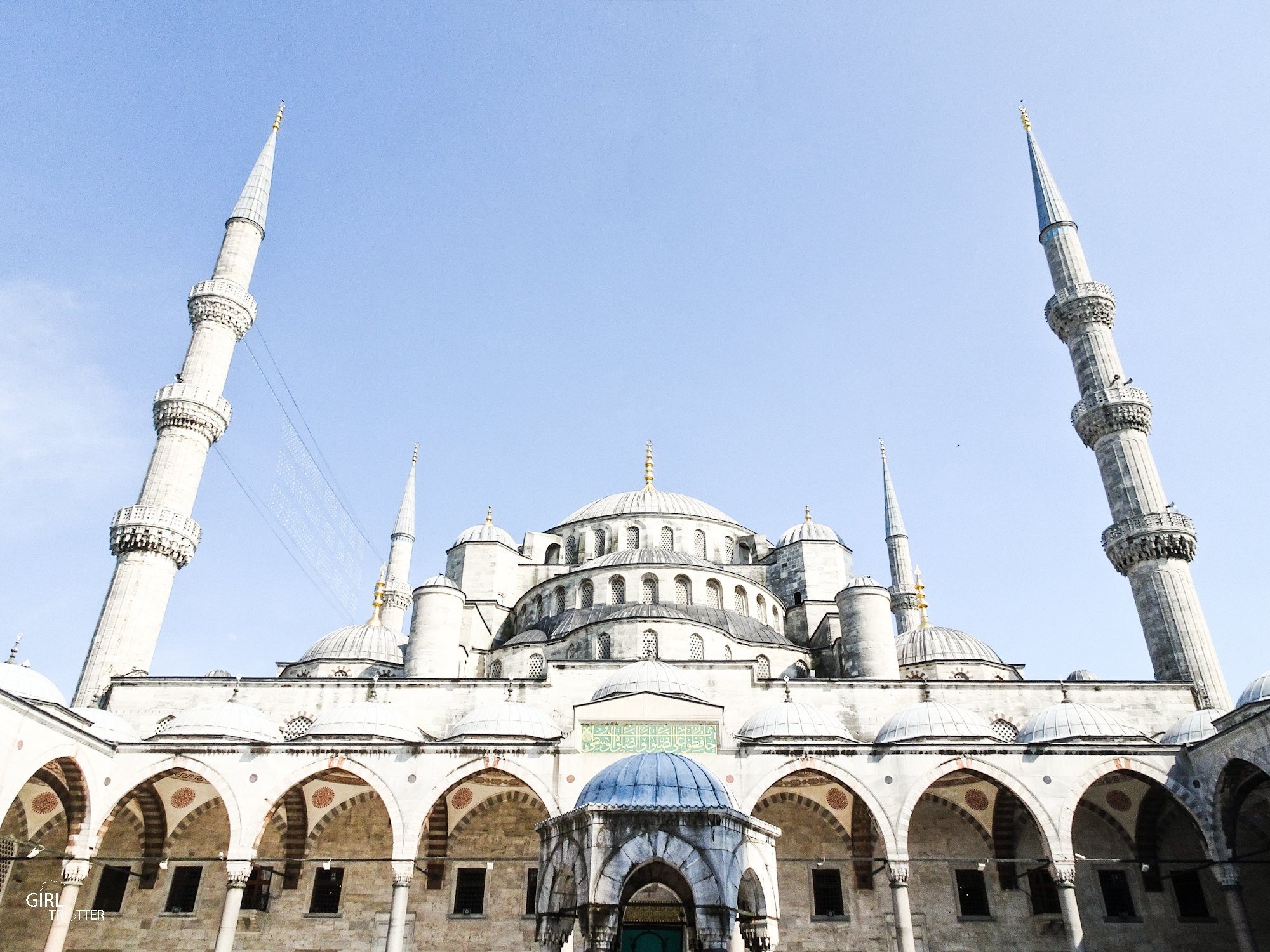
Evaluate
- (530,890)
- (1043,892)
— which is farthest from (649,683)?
(1043,892)

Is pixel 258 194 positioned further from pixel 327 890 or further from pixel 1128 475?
pixel 1128 475

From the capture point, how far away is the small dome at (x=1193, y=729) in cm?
1520

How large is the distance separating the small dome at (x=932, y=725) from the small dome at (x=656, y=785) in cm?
860

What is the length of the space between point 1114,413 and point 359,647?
60.6 ft

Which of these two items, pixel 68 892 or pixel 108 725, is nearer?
pixel 68 892

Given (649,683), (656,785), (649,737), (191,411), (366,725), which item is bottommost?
(656,785)

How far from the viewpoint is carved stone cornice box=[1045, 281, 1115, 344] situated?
23.0 meters

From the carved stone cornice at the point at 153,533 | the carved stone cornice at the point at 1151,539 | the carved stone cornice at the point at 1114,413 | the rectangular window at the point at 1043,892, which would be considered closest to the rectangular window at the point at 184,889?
the carved stone cornice at the point at 153,533

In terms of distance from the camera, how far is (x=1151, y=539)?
19.5 metres

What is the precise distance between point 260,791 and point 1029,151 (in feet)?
84.3

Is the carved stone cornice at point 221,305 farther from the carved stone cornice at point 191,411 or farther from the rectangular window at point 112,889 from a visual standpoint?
the rectangular window at point 112,889

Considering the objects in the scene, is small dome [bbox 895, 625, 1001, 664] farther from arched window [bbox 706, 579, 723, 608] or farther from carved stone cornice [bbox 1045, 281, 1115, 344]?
carved stone cornice [bbox 1045, 281, 1115, 344]

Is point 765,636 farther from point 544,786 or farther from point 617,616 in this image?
point 544,786

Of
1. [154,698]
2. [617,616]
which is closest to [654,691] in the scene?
[617,616]
